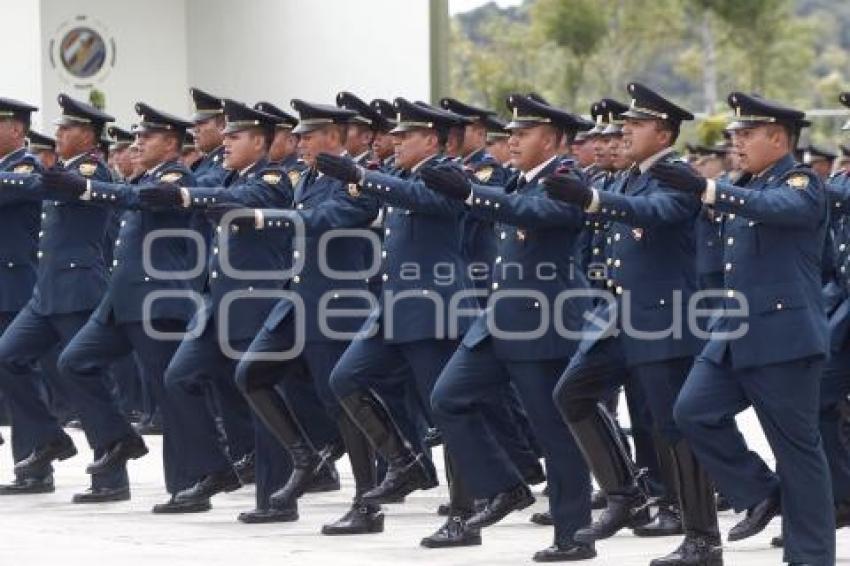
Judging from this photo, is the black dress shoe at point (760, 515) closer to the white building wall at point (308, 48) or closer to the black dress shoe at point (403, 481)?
the black dress shoe at point (403, 481)

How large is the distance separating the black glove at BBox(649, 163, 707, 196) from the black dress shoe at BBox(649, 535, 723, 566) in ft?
4.97

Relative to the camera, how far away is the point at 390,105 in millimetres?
13398

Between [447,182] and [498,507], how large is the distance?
5.18 ft

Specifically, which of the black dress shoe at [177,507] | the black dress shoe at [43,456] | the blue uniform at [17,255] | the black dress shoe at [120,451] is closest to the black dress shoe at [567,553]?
the black dress shoe at [177,507]

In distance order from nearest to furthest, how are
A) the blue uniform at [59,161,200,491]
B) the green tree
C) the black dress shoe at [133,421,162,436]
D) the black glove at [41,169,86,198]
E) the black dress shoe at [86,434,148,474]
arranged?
the black glove at [41,169,86,198], the blue uniform at [59,161,200,491], the black dress shoe at [86,434,148,474], the black dress shoe at [133,421,162,436], the green tree

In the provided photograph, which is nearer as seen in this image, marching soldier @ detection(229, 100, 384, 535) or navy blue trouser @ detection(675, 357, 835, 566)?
navy blue trouser @ detection(675, 357, 835, 566)

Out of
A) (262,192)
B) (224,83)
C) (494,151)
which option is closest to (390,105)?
(494,151)

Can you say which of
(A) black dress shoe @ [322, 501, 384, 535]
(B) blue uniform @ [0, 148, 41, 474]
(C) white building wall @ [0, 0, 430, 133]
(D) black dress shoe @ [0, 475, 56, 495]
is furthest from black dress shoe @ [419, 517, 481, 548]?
(C) white building wall @ [0, 0, 430, 133]

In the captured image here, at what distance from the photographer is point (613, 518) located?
10.3 metres

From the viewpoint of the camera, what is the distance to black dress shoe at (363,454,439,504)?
11141mm

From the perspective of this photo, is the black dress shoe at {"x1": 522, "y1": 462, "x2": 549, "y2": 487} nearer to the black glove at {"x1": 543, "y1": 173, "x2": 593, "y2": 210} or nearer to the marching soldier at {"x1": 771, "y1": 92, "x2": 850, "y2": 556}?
the marching soldier at {"x1": 771, "y1": 92, "x2": 850, "y2": 556}

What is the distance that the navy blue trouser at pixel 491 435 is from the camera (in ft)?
33.5

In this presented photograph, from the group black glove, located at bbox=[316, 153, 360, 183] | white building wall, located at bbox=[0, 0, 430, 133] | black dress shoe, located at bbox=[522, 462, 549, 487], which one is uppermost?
white building wall, located at bbox=[0, 0, 430, 133]

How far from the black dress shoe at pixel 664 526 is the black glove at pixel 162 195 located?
8.58ft
